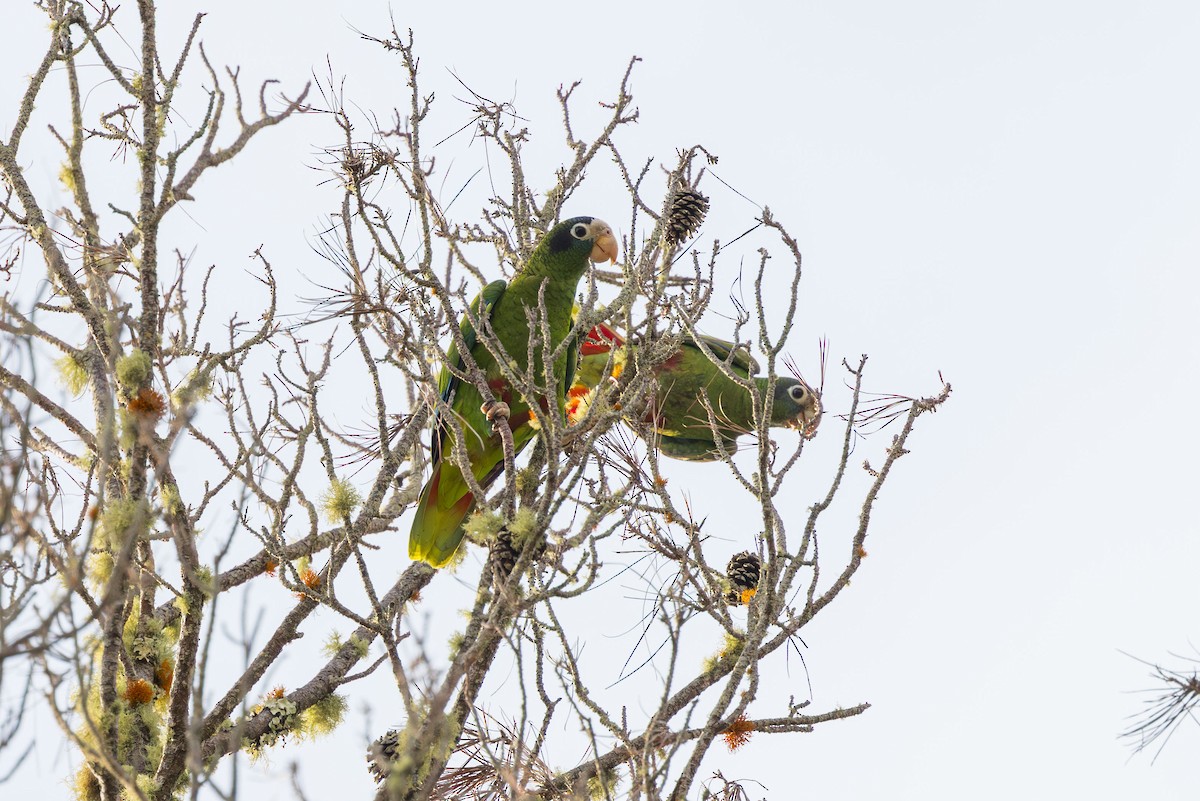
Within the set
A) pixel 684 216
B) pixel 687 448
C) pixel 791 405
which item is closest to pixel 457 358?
pixel 687 448

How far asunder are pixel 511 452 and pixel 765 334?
889mm

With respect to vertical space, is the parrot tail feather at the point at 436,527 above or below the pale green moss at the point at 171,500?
above

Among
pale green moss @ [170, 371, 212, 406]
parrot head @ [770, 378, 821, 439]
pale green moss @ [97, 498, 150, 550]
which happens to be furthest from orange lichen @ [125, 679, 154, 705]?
parrot head @ [770, 378, 821, 439]

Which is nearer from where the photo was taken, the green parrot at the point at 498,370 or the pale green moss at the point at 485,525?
the pale green moss at the point at 485,525

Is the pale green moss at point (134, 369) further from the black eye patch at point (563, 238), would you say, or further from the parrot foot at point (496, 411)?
the black eye patch at point (563, 238)

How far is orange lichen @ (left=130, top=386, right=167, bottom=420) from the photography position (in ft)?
12.7

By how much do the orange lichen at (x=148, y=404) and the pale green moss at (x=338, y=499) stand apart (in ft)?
2.40

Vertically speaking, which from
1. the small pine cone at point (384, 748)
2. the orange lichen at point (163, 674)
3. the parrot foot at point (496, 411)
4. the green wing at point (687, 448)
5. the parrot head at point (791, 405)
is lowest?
the small pine cone at point (384, 748)

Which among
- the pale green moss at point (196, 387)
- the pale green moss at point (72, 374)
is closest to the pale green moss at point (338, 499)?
the pale green moss at point (196, 387)

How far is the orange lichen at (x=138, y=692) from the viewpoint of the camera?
4340 millimetres

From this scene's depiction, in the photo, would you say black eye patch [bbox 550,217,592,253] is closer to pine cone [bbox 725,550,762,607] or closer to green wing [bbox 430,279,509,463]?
green wing [bbox 430,279,509,463]

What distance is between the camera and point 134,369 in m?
3.91

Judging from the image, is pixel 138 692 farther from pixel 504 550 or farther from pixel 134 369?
pixel 504 550

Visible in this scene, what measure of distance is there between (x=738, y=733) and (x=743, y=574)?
2.54 feet
